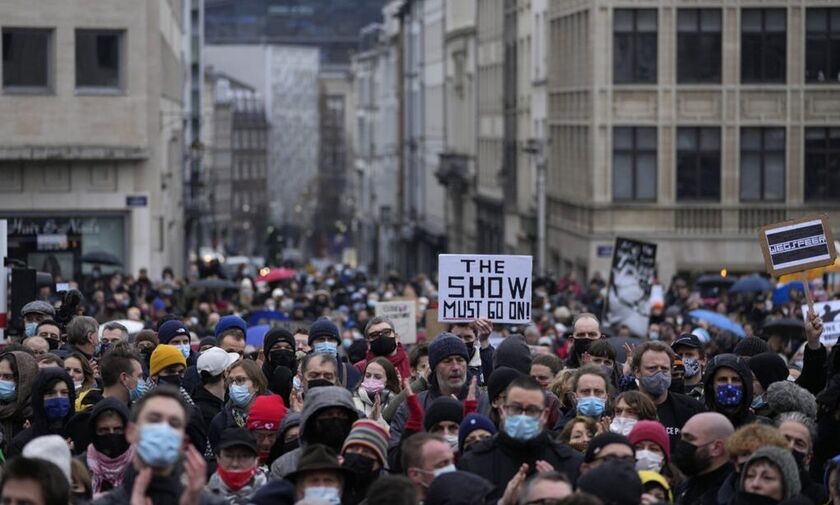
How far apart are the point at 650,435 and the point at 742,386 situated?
174 cm

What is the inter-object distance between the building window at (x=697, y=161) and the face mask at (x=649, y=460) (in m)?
37.9

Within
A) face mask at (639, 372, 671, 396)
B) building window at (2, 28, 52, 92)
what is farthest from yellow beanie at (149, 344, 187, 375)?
building window at (2, 28, 52, 92)

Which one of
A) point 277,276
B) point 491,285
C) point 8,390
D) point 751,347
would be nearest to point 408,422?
point 8,390

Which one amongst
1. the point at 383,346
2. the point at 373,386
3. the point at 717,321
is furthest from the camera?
the point at 717,321

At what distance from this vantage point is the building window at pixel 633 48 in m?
48.6

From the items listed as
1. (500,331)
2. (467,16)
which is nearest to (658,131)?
(500,331)

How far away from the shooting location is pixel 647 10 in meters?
48.3

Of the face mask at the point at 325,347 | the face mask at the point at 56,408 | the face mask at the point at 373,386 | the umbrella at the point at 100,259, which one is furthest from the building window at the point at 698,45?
the face mask at the point at 56,408

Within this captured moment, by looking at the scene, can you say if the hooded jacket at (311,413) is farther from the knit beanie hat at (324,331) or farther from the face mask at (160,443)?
the knit beanie hat at (324,331)

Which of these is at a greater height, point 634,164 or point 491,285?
point 634,164

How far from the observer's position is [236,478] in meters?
10.8

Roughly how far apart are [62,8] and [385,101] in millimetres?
76373

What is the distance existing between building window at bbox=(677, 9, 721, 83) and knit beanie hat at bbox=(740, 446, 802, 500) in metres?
38.5

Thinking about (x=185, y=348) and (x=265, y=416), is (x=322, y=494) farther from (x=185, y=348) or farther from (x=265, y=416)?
(x=185, y=348)
